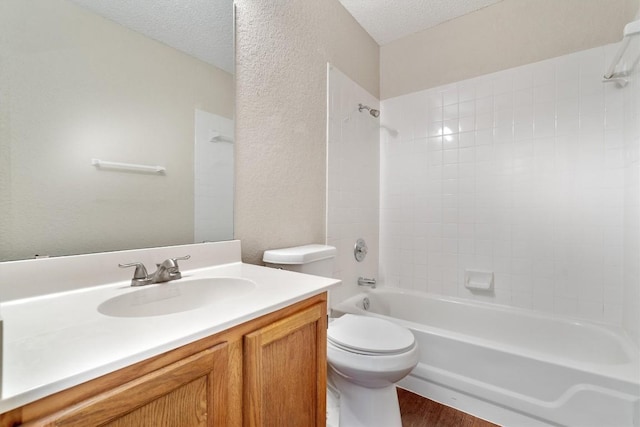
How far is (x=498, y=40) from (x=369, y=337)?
2249mm

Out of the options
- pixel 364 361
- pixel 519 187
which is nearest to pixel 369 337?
pixel 364 361

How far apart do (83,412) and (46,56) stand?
930 mm

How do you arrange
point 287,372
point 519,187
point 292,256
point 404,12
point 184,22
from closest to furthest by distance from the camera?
point 287,372
point 184,22
point 292,256
point 519,187
point 404,12

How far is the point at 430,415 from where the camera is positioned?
1549mm

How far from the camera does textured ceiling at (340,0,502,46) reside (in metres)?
2.03

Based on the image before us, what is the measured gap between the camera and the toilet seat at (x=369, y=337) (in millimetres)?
1241

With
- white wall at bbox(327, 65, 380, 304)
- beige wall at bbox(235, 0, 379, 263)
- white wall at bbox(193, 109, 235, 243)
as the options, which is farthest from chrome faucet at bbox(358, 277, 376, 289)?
white wall at bbox(193, 109, 235, 243)

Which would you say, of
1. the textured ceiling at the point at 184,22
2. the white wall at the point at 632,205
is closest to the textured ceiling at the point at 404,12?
the white wall at the point at 632,205

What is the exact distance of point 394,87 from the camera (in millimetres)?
2512

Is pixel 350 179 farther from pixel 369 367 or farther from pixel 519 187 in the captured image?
pixel 369 367

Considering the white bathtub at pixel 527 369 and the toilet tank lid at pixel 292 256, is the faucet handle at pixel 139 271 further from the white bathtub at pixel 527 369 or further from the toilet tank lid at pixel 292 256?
the white bathtub at pixel 527 369

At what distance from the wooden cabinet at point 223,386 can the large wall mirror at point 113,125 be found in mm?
573

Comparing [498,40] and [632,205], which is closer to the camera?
[632,205]

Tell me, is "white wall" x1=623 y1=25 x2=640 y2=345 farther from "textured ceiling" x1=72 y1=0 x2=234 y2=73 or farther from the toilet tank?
"textured ceiling" x1=72 y1=0 x2=234 y2=73
